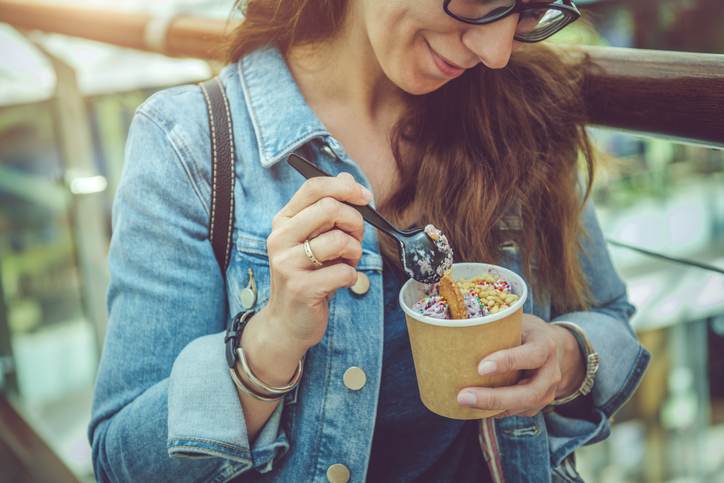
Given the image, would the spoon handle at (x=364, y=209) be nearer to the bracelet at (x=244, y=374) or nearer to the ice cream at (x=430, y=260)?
the ice cream at (x=430, y=260)

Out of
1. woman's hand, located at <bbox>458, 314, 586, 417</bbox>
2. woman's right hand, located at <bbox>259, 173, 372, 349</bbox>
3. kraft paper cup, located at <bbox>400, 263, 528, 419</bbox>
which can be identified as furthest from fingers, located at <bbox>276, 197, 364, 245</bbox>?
Result: woman's hand, located at <bbox>458, 314, 586, 417</bbox>

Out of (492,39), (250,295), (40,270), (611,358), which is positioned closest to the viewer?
(492,39)

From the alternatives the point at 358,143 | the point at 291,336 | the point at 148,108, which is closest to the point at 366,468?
the point at 291,336

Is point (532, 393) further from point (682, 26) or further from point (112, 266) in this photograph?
point (682, 26)

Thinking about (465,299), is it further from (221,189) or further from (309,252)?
(221,189)

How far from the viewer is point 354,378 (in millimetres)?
1021

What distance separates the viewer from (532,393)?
881 mm

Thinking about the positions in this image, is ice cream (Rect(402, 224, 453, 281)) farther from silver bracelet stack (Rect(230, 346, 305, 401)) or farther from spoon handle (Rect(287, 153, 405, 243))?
silver bracelet stack (Rect(230, 346, 305, 401))

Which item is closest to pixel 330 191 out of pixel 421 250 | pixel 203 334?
pixel 421 250

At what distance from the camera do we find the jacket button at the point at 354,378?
102 centimetres

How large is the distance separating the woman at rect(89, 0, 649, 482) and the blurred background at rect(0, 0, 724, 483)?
0.22 meters

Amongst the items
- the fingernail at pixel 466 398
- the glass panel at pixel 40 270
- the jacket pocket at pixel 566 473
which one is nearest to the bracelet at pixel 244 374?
the fingernail at pixel 466 398

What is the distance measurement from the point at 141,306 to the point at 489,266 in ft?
1.61

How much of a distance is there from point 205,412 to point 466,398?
35 cm
